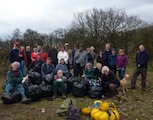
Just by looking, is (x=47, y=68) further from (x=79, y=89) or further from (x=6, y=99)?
(x=6, y=99)

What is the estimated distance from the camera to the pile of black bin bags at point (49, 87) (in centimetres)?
737

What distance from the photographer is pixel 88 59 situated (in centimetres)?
968

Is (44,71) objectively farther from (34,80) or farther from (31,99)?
(31,99)

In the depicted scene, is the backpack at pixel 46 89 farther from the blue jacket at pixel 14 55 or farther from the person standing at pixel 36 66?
the blue jacket at pixel 14 55

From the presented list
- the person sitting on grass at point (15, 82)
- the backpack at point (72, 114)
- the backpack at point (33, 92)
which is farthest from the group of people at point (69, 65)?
the backpack at point (72, 114)

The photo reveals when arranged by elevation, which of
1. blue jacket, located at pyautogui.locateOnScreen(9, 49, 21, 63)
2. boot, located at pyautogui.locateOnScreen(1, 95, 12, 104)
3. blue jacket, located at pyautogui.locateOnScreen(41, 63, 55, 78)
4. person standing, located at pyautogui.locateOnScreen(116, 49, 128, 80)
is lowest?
boot, located at pyautogui.locateOnScreen(1, 95, 12, 104)

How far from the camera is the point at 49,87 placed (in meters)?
7.84

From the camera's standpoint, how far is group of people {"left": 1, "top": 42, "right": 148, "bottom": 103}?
7387 millimetres

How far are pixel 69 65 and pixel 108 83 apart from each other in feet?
8.45

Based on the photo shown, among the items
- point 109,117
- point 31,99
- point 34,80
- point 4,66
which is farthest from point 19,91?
point 4,66

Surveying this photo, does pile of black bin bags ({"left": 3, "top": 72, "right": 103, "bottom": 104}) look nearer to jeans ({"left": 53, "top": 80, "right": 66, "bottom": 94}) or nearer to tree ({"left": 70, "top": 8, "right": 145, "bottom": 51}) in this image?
jeans ({"left": 53, "top": 80, "right": 66, "bottom": 94})

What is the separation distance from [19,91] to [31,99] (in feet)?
1.48

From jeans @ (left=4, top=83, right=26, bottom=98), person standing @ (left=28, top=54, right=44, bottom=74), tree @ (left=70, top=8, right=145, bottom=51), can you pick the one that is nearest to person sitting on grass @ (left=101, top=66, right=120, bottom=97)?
person standing @ (left=28, top=54, right=44, bottom=74)

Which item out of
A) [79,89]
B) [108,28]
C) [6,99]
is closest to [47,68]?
[79,89]
